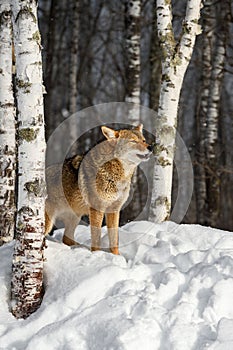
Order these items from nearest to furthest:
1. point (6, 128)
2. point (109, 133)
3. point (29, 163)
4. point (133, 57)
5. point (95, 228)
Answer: point (29, 163) → point (95, 228) → point (109, 133) → point (6, 128) → point (133, 57)

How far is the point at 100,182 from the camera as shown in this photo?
5387 mm

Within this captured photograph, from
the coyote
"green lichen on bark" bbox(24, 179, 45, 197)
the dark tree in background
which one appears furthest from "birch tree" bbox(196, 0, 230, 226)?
"green lichen on bark" bbox(24, 179, 45, 197)

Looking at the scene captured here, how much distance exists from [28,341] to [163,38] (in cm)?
400

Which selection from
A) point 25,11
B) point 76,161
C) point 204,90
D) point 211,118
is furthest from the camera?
point 204,90

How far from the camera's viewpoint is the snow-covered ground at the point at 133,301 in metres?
3.80

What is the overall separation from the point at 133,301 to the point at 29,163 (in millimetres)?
1545

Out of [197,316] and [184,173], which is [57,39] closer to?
[184,173]

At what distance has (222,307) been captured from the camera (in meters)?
4.05

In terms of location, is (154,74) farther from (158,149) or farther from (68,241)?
(68,241)

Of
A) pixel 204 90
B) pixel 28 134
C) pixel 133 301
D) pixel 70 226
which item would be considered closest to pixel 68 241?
pixel 70 226

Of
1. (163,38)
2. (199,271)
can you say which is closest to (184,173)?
(163,38)

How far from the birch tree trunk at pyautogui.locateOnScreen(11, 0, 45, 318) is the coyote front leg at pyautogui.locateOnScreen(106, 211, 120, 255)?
101 centimetres

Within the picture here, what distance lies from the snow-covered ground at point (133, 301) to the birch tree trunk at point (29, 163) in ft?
0.54

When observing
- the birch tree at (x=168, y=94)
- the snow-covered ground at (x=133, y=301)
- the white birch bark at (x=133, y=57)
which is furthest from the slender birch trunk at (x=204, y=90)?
the snow-covered ground at (x=133, y=301)
